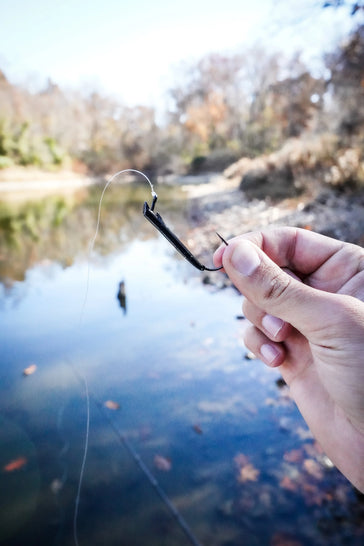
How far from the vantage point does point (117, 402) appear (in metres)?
3.99

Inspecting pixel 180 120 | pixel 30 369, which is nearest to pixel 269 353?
pixel 30 369

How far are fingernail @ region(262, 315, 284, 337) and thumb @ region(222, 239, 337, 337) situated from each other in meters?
0.30

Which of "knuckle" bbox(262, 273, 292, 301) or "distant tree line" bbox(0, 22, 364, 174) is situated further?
"distant tree line" bbox(0, 22, 364, 174)

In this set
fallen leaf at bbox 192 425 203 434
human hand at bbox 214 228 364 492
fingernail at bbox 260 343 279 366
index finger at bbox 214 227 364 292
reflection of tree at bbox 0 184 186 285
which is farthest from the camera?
reflection of tree at bbox 0 184 186 285

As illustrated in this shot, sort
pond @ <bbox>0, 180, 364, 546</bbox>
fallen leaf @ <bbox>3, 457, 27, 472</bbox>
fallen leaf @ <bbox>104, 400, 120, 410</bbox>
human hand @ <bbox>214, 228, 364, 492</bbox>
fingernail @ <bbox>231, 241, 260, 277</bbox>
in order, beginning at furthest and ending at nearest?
1. fallen leaf @ <bbox>104, 400, 120, 410</bbox>
2. fallen leaf @ <bbox>3, 457, 27, 472</bbox>
3. pond @ <bbox>0, 180, 364, 546</bbox>
4. fingernail @ <bbox>231, 241, 260, 277</bbox>
5. human hand @ <bbox>214, 228, 364, 492</bbox>

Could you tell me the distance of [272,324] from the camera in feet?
6.09

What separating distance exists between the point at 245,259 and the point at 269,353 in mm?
804

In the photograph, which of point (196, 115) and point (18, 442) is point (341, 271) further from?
point (196, 115)

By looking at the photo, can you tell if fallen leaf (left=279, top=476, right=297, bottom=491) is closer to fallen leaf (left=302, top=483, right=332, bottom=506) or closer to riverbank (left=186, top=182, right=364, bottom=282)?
fallen leaf (left=302, top=483, right=332, bottom=506)

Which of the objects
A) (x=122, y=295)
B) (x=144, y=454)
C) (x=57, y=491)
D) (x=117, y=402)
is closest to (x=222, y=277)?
(x=122, y=295)

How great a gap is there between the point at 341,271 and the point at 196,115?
43.6 m

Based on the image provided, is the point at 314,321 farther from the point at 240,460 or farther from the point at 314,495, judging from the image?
the point at 240,460

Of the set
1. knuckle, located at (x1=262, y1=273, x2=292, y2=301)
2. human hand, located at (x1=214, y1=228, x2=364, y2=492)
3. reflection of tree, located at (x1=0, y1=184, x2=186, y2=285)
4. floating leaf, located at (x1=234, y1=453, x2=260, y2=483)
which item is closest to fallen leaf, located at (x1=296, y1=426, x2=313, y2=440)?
floating leaf, located at (x1=234, y1=453, x2=260, y2=483)

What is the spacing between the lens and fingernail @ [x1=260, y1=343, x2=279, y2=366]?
200 cm
